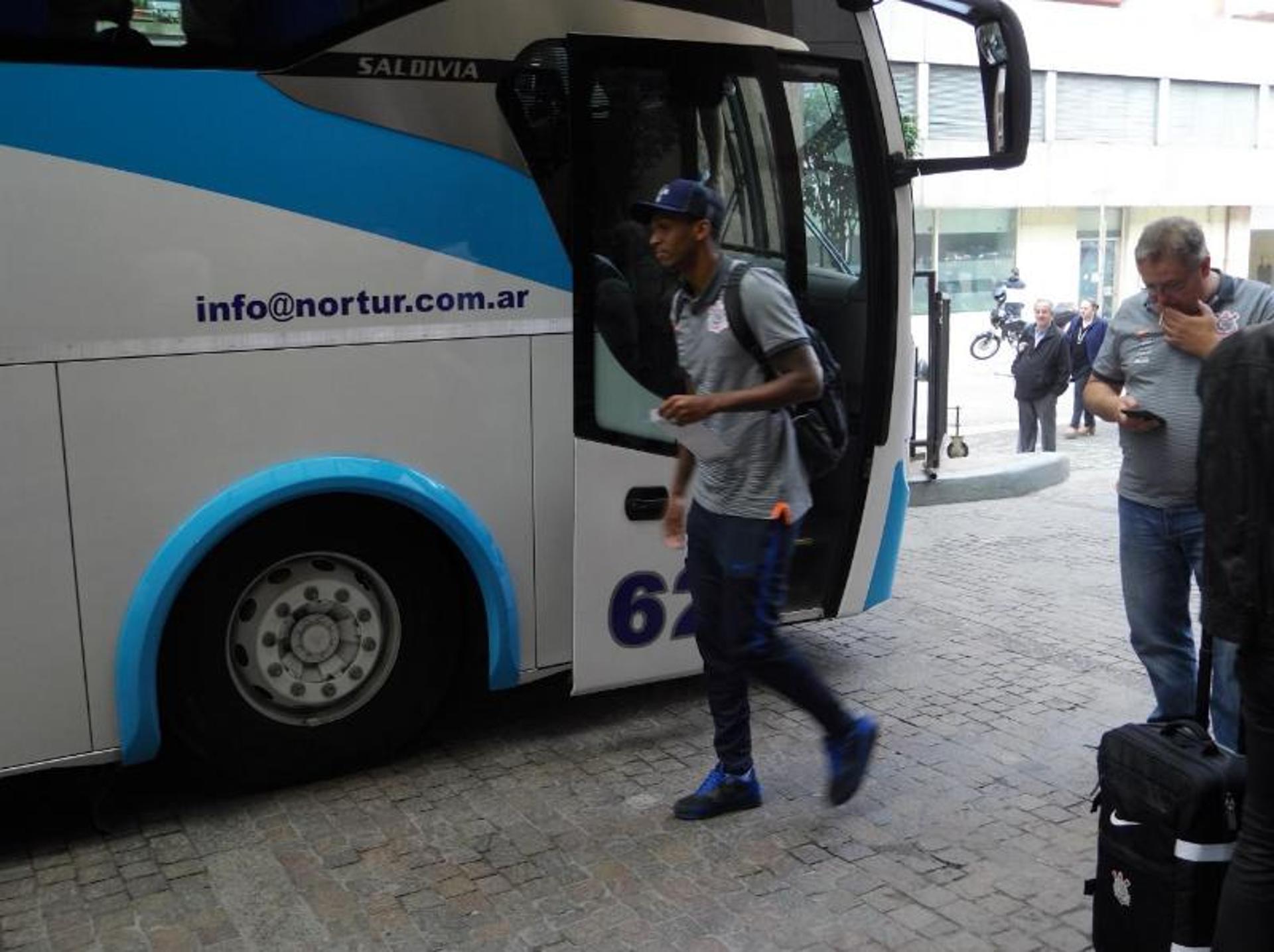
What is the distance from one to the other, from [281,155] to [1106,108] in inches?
1358

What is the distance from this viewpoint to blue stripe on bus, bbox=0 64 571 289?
11.7ft

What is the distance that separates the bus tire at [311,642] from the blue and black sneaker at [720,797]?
1.04 m

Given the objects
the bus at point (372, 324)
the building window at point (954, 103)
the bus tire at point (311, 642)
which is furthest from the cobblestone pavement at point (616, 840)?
the building window at point (954, 103)

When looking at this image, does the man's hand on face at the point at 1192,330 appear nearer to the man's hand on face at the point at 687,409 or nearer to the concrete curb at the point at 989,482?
the man's hand on face at the point at 687,409

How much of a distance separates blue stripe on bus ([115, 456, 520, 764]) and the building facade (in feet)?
89.7

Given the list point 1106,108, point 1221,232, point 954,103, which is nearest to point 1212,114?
point 1221,232

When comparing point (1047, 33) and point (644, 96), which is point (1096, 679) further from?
point (1047, 33)

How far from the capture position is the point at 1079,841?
3893 millimetres

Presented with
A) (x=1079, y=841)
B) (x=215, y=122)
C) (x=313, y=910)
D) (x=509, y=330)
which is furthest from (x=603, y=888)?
(x=215, y=122)

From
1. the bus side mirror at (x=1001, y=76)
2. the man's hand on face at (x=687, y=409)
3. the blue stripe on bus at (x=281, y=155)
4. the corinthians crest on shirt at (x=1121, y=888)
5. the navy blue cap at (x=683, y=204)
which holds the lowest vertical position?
the corinthians crest on shirt at (x=1121, y=888)

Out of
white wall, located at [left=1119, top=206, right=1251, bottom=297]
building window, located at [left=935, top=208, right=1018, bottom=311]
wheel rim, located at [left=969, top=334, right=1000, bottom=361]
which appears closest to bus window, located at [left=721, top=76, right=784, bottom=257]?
wheel rim, located at [left=969, top=334, right=1000, bottom=361]

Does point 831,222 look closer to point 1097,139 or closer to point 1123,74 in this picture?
point 1097,139

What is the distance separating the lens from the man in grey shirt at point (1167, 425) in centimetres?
362

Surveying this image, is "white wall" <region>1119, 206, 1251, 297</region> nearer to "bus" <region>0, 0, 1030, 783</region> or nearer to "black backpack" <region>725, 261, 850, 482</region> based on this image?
"bus" <region>0, 0, 1030, 783</region>
